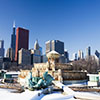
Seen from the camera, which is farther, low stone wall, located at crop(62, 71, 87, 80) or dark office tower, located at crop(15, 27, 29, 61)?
dark office tower, located at crop(15, 27, 29, 61)

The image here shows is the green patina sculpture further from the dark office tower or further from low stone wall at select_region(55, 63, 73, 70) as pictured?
the dark office tower

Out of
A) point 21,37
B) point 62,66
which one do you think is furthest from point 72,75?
point 21,37

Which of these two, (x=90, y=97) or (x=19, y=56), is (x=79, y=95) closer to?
(x=90, y=97)

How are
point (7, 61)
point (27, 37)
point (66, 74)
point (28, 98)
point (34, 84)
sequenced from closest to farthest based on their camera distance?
point (28, 98) → point (34, 84) → point (66, 74) → point (7, 61) → point (27, 37)

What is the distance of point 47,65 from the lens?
27500mm

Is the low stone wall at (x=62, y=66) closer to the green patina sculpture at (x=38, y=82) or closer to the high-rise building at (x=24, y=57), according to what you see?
the green patina sculpture at (x=38, y=82)

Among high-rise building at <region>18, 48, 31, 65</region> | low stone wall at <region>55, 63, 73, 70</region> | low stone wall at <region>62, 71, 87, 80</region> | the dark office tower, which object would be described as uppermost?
the dark office tower

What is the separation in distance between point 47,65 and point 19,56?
136m

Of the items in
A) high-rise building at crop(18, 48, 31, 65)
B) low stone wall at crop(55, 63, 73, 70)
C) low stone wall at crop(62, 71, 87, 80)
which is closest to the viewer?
low stone wall at crop(62, 71, 87, 80)

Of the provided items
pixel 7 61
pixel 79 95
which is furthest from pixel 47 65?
pixel 7 61

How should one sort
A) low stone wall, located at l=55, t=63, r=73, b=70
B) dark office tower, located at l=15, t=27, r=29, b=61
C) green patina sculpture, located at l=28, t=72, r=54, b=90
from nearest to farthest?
green patina sculpture, located at l=28, t=72, r=54, b=90 < low stone wall, located at l=55, t=63, r=73, b=70 < dark office tower, located at l=15, t=27, r=29, b=61

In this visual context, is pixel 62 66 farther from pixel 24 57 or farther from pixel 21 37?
pixel 21 37

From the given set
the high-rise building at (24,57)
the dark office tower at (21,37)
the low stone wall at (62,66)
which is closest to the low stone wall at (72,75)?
the low stone wall at (62,66)

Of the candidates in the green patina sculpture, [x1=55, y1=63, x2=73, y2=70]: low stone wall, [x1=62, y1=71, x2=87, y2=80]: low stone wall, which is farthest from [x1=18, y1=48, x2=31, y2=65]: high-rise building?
the green patina sculpture
